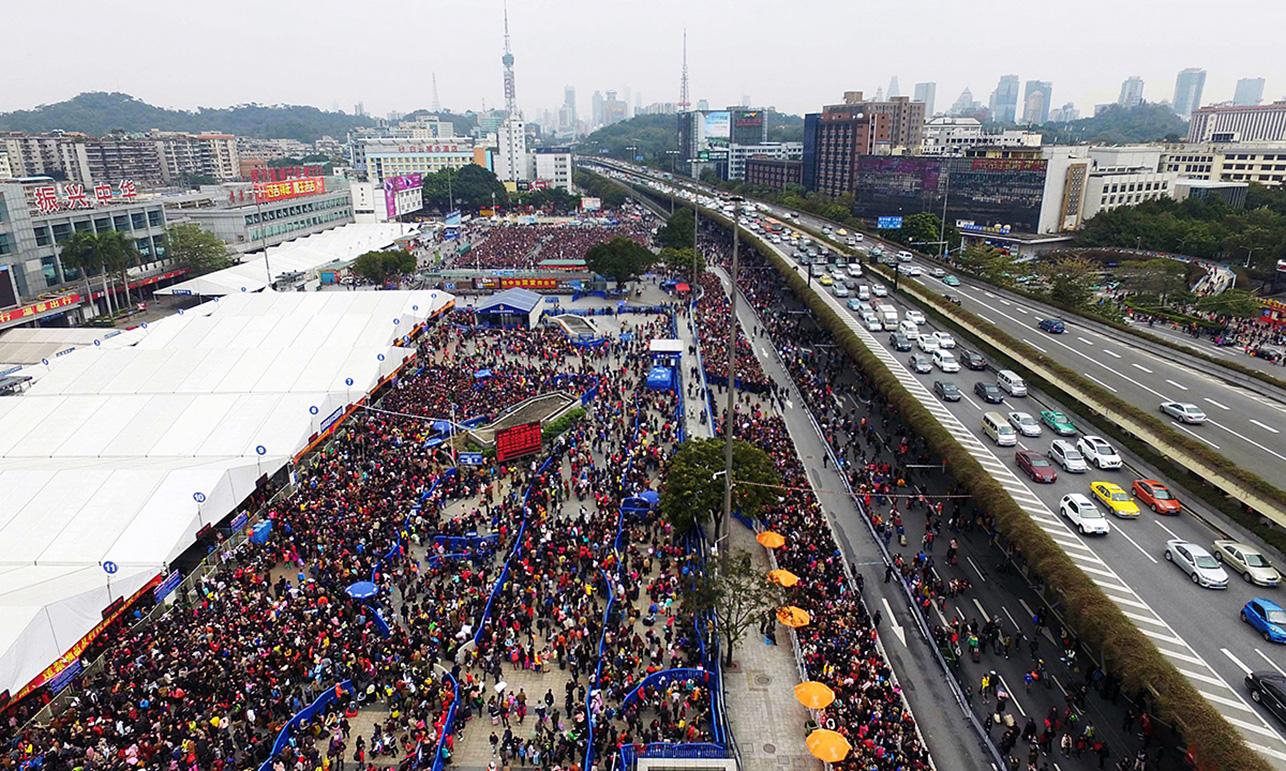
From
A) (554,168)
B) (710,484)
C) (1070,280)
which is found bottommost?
(710,484)

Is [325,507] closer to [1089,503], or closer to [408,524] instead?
[408,524]

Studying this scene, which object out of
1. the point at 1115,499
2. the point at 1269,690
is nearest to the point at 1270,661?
the point at 1269,690

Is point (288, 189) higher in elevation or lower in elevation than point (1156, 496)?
higher

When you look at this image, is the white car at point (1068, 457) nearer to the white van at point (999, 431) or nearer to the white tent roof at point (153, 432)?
the white van at point (999, 431)

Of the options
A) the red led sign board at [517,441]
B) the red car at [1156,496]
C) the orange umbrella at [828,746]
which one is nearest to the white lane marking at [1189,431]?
the red car at [1156,496]

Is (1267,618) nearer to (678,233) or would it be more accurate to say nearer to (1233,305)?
(1233,305)

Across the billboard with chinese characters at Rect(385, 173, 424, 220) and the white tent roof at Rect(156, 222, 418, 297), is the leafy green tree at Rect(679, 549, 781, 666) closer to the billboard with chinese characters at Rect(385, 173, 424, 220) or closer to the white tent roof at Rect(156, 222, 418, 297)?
the white tent roof at Rect(156, 222, 418, 297)
